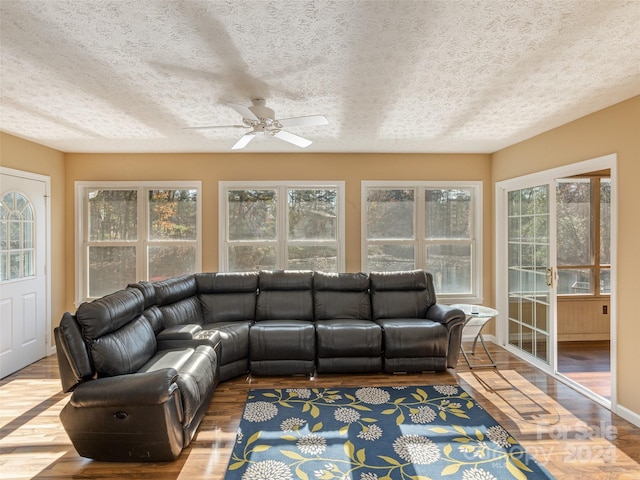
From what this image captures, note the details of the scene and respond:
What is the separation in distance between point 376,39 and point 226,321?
11.0 ft

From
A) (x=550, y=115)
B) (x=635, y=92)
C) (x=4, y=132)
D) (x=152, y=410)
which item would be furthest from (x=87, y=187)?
(x=635, y=92)

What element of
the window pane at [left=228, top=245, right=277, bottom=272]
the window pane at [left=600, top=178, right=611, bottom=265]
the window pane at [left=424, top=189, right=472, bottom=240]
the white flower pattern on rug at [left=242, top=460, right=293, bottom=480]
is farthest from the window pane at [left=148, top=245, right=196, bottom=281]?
the window pane at [left=600, top=178, right=611, bottom=265]

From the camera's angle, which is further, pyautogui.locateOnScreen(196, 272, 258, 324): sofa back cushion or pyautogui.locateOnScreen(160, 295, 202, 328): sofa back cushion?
pyautogui.locateOnScreen(196, 272, 258, 324): sofa back cushion

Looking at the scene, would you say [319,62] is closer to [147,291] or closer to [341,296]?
[147,291]

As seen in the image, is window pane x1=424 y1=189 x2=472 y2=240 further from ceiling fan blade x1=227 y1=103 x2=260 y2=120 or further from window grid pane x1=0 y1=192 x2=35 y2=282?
window grid pane x1=0 y1=192 x2=35 y2=282

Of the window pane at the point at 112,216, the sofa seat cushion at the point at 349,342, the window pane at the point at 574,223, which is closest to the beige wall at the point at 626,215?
the window pane at the point at 574,223

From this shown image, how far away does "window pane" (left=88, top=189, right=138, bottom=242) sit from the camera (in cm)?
487

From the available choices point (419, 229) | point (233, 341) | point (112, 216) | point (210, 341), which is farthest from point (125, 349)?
point (419, 229)

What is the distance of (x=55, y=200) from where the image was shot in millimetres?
4613

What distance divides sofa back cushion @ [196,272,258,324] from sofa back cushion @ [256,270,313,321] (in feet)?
0.35

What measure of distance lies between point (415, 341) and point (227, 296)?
225cm

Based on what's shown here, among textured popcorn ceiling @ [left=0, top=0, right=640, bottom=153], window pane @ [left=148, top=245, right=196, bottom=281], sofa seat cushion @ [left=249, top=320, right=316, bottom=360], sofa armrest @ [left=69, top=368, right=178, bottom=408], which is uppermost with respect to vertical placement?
textured popcorn ceiling @ [left=0, top=0, right=640, bottom=153]

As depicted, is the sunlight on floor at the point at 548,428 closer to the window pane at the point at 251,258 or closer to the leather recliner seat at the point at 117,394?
the leather recliner seat at the point at 117,394

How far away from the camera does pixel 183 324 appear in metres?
3.82
